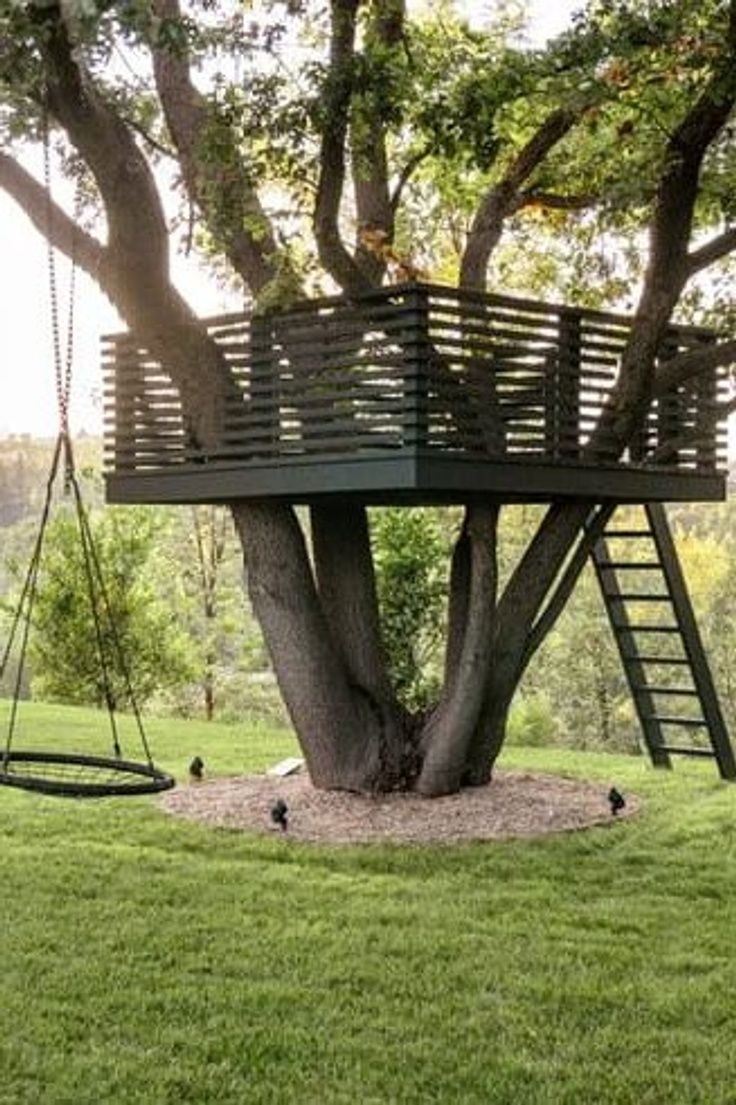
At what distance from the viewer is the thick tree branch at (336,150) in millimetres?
7031

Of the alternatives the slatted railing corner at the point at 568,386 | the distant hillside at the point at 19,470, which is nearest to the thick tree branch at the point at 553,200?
the slatted railing corner at the point at 568,386

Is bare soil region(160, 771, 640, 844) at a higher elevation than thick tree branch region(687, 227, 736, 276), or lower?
lower

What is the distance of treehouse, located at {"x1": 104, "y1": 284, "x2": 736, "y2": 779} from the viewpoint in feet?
24.1

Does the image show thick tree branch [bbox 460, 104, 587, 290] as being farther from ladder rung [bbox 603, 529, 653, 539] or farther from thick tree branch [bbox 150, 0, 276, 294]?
ladder rung [bbox 603, 529, 653, 539]

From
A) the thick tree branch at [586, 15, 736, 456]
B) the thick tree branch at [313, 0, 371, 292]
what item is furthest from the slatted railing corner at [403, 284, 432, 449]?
the thick tree branch at [586, 15, 736, 456]

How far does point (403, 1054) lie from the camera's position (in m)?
4.18

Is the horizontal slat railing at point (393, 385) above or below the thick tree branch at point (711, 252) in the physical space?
below

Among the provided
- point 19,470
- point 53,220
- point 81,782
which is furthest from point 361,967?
point 19,470

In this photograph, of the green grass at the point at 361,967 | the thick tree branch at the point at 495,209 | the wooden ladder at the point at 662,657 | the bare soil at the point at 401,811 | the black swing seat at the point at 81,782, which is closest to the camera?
the green grass at the point at 361,967

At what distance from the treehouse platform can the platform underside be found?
11 mm

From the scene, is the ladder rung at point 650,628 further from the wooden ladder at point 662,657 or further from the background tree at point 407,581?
the background tree at point 407,581

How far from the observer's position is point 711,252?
28.1 ft

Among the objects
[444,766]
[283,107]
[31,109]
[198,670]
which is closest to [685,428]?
[444,766]

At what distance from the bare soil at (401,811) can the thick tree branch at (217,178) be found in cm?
328
